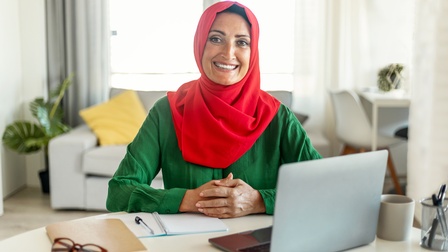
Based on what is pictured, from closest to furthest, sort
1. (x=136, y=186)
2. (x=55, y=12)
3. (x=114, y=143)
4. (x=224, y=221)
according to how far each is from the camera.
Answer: (x=224, y=221) → (x=136, y=186) → (x=114, y=143) → (x=55, y=12)

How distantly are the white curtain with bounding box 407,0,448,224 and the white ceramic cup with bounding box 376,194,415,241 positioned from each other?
2.14m

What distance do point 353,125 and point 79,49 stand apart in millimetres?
2108

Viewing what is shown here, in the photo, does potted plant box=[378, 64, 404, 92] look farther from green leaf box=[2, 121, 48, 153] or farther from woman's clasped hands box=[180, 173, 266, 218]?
woman's clasped hands box=[180, 173, 266, 218]

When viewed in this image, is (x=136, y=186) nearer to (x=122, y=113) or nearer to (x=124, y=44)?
(x=122, y=113)

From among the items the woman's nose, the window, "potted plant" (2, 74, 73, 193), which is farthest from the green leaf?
the woman's nose

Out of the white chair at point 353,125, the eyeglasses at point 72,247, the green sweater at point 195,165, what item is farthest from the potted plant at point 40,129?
the eyeglasses at point 72,247

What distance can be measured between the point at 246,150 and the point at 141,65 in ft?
11.4

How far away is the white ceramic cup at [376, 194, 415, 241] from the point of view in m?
1.76

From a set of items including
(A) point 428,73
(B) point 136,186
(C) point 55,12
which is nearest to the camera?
(B) point 136,186

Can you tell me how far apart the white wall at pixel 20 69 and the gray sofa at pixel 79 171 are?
1.88ft

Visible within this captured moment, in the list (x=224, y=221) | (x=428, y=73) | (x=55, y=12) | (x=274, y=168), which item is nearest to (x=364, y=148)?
(x=428, y=73)

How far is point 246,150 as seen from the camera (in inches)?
84.3

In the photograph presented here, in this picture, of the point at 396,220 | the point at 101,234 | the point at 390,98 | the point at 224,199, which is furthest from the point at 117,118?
the point at 396,220

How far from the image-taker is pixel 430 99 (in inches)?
153
